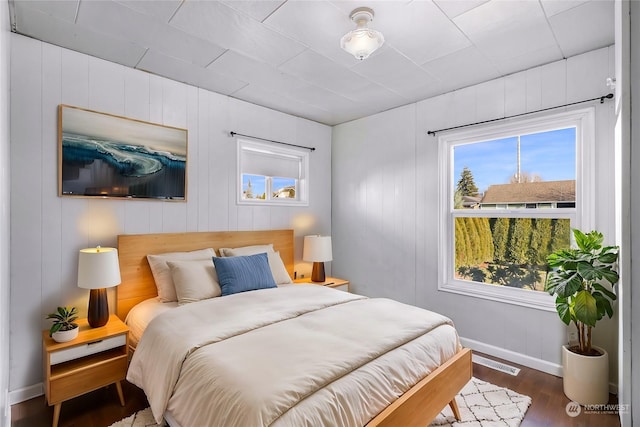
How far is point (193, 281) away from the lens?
2.68 m

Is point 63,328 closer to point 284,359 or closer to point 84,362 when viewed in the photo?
point 84,362

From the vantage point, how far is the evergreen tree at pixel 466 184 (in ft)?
11.0

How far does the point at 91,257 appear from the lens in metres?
2.33

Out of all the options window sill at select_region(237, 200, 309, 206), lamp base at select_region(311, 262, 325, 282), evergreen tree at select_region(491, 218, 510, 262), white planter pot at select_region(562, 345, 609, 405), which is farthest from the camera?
lamp base at select_region(311, 262, 325, 282)

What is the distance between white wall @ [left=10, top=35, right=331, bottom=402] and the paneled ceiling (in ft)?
0.53

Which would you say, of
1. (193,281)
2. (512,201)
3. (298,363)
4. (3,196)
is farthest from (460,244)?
(3,196)

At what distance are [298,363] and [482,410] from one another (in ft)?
5.16

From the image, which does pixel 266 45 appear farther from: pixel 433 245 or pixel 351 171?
pixel 433 245

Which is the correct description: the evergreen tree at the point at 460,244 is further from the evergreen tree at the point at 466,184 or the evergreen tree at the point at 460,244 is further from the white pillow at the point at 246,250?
the white pillow at the point at 246,250

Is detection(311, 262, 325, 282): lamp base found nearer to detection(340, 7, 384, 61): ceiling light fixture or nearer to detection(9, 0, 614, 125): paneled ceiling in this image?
detection(9, 0, 614, 125): paneled ceiling

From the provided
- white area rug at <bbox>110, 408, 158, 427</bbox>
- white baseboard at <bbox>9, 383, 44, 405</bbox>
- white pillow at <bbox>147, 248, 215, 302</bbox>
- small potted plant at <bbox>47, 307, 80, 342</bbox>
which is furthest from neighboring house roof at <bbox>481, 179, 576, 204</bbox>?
white baseboard at <bbox>9, 383, 44, 405</bbox>

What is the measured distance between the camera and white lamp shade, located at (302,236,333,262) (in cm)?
388

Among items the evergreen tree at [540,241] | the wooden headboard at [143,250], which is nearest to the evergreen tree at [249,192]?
the wooden headboard at [143,250]

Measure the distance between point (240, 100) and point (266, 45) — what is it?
122 cm
